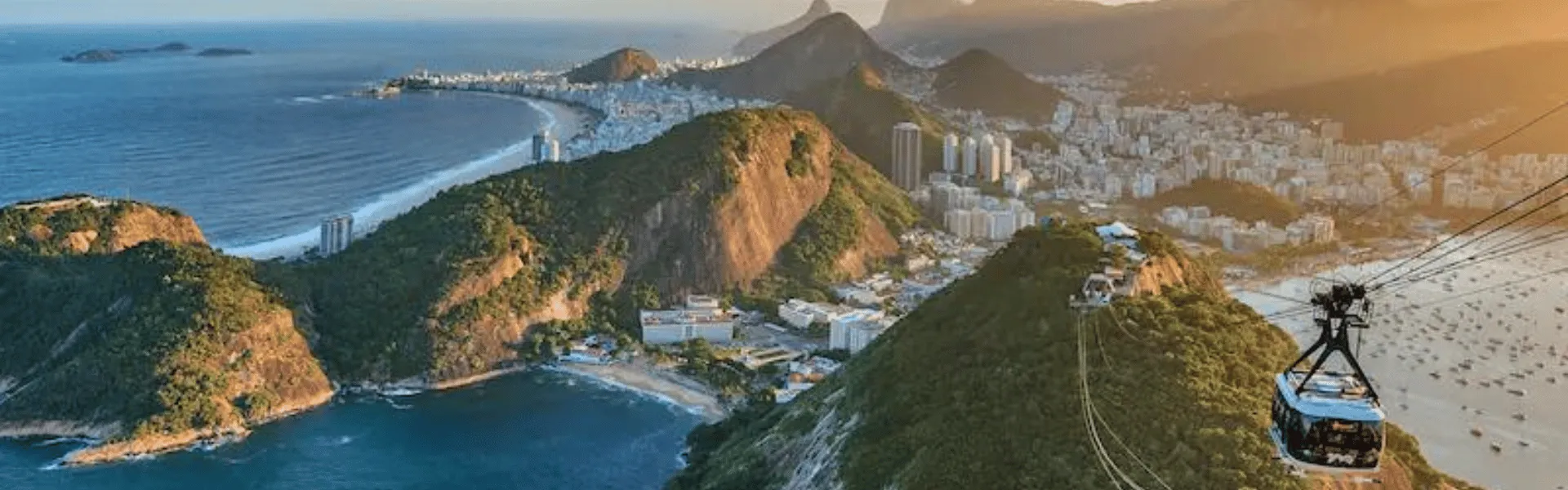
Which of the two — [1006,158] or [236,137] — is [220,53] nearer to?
[236,137]

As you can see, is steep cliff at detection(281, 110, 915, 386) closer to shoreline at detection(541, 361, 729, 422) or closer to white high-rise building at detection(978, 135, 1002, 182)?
shoreline at detection(541, 361, 729, 422)

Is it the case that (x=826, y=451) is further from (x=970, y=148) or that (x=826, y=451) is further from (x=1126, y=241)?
(x=970, y=148)

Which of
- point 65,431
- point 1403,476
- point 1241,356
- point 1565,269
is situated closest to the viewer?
point 1403,476

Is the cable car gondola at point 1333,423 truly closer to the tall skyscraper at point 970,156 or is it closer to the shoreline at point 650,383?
the shoreline at point 650,383

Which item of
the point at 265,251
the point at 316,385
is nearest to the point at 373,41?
the point at 265,251

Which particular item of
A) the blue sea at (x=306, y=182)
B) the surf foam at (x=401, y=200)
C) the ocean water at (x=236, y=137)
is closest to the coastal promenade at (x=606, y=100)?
the surf foam at (x=401, y=200)

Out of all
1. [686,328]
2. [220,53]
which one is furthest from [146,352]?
[220,53]

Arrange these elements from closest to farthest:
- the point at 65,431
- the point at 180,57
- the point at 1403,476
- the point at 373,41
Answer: the point at 1403,476
the point at 65,431
the point at 180,57
the point at 373,41
